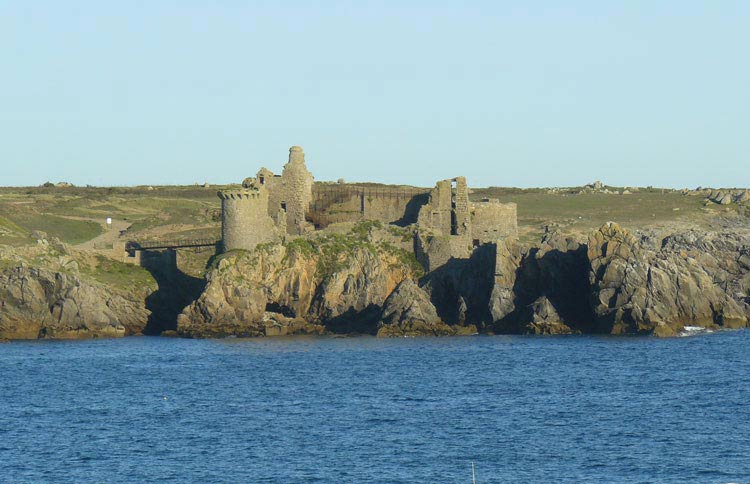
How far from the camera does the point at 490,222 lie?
4023 inches

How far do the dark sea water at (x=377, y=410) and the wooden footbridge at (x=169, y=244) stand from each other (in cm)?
1351

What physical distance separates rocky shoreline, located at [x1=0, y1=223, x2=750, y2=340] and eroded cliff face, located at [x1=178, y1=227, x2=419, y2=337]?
0.06 m

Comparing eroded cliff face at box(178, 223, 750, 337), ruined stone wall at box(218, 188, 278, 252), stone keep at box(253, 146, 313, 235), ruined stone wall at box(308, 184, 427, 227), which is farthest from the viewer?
ruined stone wall at box(308, 184, 427, 227)

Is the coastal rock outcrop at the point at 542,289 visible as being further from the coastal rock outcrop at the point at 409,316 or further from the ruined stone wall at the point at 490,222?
the ruined stone wall at the point at 490,222

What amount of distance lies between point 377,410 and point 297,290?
99.2 feet

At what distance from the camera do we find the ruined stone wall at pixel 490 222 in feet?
333

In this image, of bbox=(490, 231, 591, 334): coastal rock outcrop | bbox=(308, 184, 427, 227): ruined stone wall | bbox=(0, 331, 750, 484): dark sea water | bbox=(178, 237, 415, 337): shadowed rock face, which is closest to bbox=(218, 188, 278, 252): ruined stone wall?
bbox=(178, 237, 415, 337): shadowed rock face

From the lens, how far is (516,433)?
193 ft

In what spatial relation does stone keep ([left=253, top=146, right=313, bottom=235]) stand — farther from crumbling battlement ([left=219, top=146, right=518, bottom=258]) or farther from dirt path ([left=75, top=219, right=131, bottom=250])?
dirt path ([left=75, top=219, right=131, bottom=250])

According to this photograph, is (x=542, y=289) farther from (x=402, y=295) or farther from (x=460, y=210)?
(x=460, y=210)

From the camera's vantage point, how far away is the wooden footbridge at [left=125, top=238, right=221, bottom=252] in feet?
340

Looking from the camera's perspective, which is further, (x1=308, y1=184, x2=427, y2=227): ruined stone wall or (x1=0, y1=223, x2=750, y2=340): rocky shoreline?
(x1=308, y1=184, x2=427, y2=227): ruined stone wall

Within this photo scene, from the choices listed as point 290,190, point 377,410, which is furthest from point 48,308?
point 377,410

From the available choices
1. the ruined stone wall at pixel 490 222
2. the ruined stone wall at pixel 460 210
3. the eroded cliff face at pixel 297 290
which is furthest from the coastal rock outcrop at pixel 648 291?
the eroded cliff face at pixel 297 290
